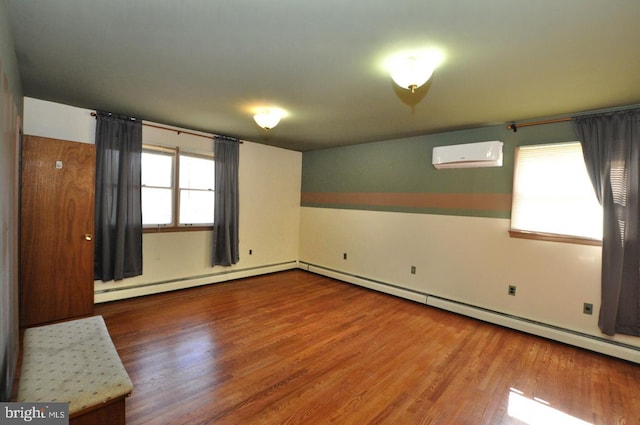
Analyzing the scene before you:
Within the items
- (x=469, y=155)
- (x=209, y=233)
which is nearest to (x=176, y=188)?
(x=209, y=233)

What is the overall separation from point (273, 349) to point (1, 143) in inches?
93.5

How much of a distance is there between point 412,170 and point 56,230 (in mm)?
4439

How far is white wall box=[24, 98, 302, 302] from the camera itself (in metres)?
3.41

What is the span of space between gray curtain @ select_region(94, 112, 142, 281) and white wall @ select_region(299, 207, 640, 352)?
10.2 feet

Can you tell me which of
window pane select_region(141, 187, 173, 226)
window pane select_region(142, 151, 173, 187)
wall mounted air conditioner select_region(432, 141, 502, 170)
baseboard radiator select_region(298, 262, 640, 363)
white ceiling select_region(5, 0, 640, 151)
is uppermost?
white ceiling select_region(5, 0, 640, 151)

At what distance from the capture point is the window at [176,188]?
4.02 m

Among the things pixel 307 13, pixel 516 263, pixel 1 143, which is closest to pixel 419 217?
pixel 516 263

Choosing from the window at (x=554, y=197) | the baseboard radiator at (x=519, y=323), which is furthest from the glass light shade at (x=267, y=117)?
the baseboard radiator at (x=519, y=323)

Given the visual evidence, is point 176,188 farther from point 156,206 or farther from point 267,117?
point 267,117

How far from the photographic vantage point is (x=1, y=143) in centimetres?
141

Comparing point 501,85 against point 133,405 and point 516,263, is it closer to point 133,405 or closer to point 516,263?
point 516,263

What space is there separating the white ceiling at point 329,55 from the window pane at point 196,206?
140 cm

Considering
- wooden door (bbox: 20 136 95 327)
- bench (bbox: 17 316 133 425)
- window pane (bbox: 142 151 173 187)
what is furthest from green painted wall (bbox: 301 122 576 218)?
bench (bbox: 17 316 133 425)

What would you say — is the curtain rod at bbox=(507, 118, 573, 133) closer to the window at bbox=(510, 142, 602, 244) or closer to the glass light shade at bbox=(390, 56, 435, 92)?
the window at bbox=(510, 142, 602, 244)
